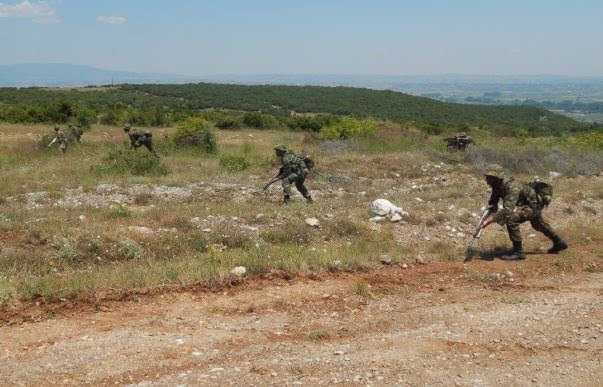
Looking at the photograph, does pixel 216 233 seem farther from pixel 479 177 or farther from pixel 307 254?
pixel 479 177

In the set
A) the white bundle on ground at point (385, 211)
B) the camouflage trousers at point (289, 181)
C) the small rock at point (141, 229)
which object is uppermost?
the camouflage trousers at point (289, 181)

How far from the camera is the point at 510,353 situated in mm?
5047

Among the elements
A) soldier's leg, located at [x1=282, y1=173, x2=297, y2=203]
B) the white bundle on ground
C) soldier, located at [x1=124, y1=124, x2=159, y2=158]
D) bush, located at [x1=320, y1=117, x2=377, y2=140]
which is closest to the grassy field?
the white bundle on ground

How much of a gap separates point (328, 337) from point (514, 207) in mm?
4112

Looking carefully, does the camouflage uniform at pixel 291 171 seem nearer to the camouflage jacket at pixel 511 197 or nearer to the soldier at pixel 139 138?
the camouflage jacket at pixel 511 197

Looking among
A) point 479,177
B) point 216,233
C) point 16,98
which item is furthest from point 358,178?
point 16,98

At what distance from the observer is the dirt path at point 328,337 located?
4539 mm

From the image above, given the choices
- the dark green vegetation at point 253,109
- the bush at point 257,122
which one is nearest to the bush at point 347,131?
the dark green vegetation at point 253,109

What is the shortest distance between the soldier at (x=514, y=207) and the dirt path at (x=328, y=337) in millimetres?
1208

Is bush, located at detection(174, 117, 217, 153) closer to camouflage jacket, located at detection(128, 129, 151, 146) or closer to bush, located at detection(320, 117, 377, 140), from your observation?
camouflage jacket, located at detection(128, 129, 151, 146)

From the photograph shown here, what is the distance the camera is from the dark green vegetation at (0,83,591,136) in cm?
3112

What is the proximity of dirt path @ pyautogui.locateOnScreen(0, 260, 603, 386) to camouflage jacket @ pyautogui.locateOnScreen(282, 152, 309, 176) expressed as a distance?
4921mm

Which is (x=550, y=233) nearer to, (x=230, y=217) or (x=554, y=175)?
(x=230, y=217)

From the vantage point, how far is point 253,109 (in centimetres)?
5328
